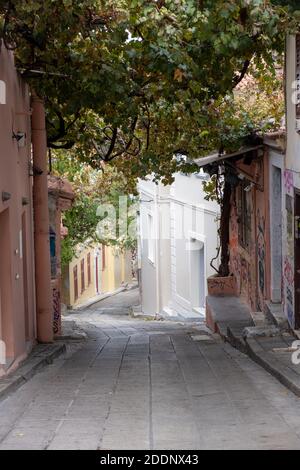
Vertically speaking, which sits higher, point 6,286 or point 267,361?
point 6,286

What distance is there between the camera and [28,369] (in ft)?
36.7

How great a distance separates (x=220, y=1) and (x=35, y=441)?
5.22 meters

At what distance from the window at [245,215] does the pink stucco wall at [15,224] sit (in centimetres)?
611

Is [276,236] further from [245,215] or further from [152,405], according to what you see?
[152,405]

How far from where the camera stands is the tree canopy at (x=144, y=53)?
10.3 meters

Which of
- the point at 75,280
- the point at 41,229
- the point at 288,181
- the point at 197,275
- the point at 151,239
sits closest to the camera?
the point at 288,181

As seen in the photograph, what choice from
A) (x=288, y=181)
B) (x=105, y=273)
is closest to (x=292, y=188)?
(x=288, y=181)

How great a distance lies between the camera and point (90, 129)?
1786 cm

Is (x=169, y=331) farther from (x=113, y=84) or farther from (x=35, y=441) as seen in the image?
(x=35, y=441)

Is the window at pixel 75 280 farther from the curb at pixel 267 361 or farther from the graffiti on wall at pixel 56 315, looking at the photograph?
the curb at pixel 267 361

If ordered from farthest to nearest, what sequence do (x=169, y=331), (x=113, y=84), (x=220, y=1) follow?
1. (x=169, y=331)
2. (x=113, y=84)
3. (x=220, y=1)

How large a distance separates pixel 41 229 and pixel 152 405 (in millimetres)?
6658

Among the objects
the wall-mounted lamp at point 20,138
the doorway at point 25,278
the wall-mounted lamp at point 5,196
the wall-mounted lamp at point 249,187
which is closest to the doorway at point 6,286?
the wall-mounted lamp at point 5,196

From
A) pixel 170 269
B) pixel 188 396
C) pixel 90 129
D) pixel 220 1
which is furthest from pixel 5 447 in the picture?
pixel 170 269
